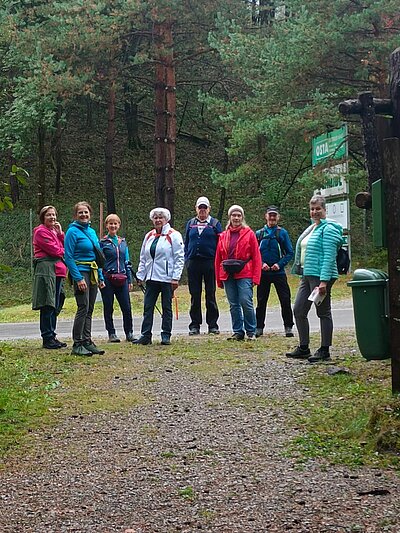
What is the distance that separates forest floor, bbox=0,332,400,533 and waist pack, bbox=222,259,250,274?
314 centimetres

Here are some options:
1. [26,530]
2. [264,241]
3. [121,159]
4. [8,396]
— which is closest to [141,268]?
[264,241]

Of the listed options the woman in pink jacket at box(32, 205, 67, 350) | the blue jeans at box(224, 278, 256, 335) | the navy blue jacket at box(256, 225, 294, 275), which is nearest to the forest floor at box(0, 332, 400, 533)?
the woman in pink jacket at box(32, 205, 67, 350)

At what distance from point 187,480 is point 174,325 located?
10974 millimetres

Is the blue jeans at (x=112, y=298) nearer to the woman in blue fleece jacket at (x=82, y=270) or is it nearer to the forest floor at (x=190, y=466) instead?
the woman in blue fleece jacket at (x=82, y=270)

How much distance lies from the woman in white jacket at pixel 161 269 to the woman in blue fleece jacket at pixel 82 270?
3.56 ft

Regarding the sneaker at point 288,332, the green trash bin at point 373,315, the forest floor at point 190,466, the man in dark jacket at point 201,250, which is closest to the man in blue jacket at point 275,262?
the sneaker at point 288,332

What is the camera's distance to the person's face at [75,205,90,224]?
11.5 metres

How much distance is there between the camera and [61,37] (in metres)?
26.6

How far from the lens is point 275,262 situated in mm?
13141

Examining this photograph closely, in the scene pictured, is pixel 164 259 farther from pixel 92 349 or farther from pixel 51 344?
pixel 51 344

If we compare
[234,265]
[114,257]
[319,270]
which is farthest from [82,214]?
[319,270]

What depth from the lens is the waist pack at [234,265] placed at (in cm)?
1255

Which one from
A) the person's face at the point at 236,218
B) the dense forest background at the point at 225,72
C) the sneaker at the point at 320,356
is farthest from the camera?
the dense forest background at the point at 225,72

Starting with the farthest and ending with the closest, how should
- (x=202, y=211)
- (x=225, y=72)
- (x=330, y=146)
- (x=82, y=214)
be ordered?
(x=225, y=72), (x=330, y=146), (x=202, y=211), (x=82, y=214)
